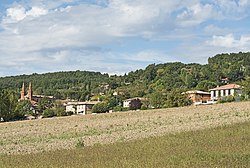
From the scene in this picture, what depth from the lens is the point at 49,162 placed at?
12.7 metres

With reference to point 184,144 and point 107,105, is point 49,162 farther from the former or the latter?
point 107,105

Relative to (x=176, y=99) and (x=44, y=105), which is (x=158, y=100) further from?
(x=44, y=105)

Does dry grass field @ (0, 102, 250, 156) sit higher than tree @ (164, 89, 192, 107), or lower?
lower

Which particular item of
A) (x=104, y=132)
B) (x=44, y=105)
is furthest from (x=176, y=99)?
(x=104, y=132)

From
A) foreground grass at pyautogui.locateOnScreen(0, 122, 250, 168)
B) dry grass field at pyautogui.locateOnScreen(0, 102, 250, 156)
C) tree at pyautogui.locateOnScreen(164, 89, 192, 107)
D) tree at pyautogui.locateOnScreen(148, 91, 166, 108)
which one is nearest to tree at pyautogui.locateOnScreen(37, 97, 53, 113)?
tree at pyautogui.locateOnScreen(148, 91, 166, 108)

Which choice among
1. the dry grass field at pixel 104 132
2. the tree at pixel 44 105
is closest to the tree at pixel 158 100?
the tree at pixel 44 105

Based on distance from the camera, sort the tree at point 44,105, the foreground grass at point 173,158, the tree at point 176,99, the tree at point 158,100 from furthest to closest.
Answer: the tree at point 44,105 → the tree at point 158,100 → the tree at point 176,99 → the foreground grass at point 173,158

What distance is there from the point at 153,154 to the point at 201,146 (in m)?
2.30

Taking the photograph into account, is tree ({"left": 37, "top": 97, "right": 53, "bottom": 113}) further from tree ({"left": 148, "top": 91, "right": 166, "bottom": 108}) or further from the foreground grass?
the foreground grass

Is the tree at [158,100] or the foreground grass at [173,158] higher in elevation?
the tree at [158,100]

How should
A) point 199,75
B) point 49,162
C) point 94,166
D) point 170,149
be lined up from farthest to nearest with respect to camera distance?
1. point 199,75
2. point 170,149
3. point 49,162
4. point 94,166

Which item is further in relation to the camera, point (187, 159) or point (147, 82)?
point (147, 82)

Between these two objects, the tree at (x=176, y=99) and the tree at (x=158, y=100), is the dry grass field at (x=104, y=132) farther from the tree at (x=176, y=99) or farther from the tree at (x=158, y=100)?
the tree at (x=158, y=100)

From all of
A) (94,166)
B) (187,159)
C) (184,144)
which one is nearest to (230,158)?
(187,159)
